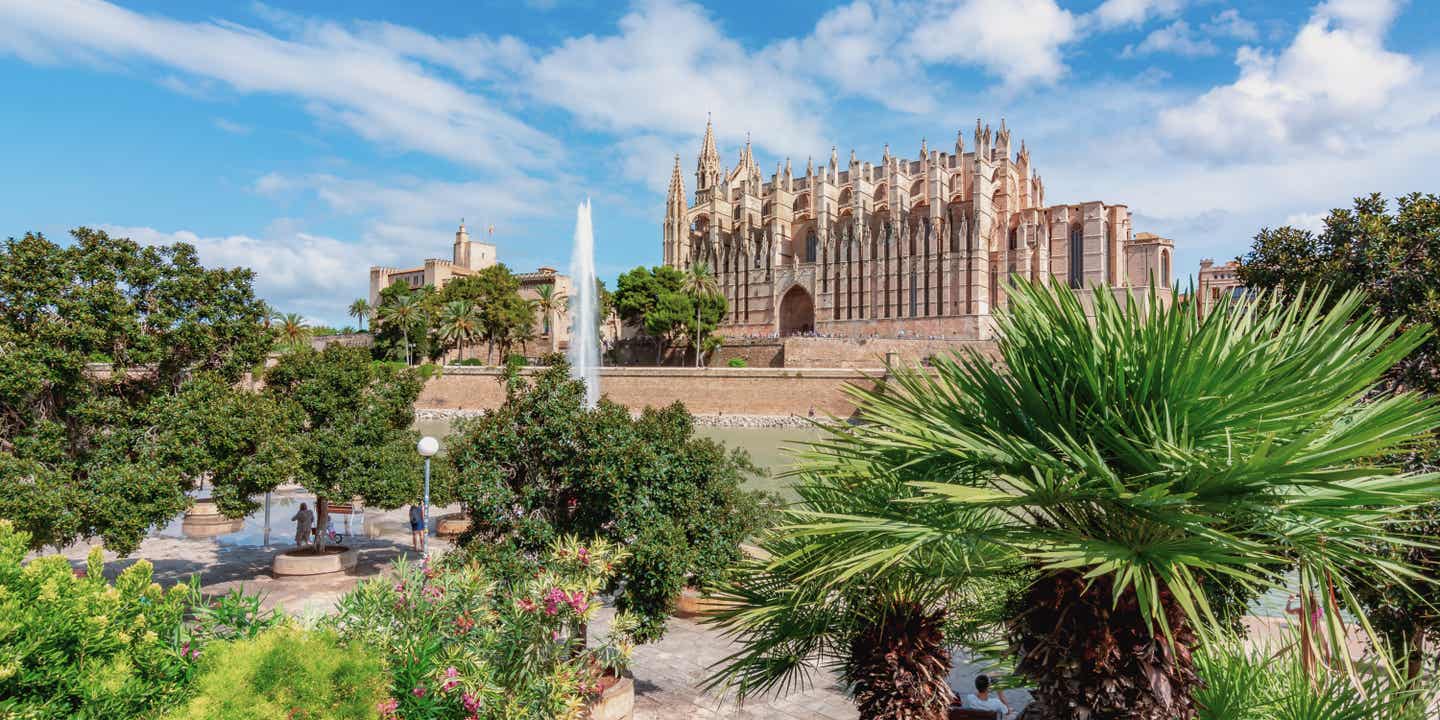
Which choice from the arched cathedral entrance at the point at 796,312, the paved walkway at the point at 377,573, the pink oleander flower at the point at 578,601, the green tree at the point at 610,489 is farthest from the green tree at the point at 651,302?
the pink oleander flower at the point at 578,601

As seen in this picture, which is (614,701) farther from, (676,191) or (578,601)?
(676,191)

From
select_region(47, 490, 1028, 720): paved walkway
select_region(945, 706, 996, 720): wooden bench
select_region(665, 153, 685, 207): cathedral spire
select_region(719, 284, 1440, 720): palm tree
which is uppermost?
select_region(665, 153, 685, 207): cathedral spire

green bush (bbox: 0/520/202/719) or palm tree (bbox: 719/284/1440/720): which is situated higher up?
palm tree (bbox: 719/284/1440/720)

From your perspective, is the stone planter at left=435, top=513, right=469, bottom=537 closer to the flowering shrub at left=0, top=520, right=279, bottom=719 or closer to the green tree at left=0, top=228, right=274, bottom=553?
the green tree at left=0, top=228, right=274, bottom=553

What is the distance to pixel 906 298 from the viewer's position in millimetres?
55406

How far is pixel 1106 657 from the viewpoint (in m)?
3.12

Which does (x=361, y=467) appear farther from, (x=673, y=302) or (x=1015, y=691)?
(x=673, y=302)

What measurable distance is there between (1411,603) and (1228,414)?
126 inches

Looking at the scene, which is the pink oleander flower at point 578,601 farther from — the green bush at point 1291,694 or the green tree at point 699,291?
the green tree at point 699,291

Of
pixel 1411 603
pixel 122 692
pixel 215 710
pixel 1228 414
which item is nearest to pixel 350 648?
pixel 215 710

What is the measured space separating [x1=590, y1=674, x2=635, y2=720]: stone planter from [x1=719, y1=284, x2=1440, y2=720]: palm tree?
3.51m

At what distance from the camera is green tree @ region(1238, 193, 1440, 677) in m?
5.06

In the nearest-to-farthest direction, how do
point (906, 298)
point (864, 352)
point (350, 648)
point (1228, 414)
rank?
point (1228, 414), point (350, 648), point (864, 352), point (906, 298)

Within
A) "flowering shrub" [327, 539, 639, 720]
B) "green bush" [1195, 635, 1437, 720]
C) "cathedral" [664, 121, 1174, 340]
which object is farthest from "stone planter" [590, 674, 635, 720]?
"cathedral" [664, 121, 1174, 340]
